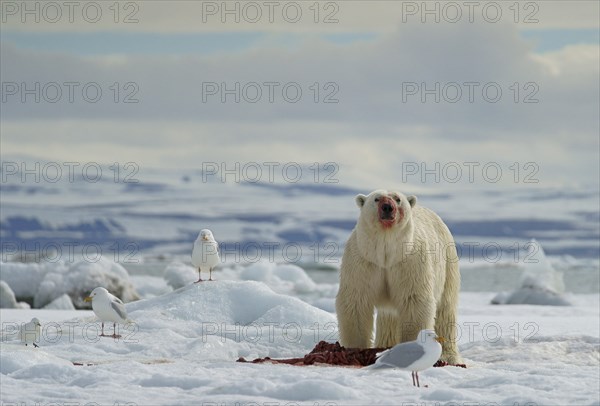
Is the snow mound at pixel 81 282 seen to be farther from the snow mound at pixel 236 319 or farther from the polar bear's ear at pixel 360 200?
the polar bear's ear at pixel 360 200

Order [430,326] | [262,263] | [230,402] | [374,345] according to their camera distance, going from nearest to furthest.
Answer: [230,402], [430,326], [374,345], [262,263]

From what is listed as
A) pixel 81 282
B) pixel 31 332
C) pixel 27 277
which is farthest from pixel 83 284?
pixel 31 332

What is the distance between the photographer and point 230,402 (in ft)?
24.7

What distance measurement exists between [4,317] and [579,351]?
8.49 metres

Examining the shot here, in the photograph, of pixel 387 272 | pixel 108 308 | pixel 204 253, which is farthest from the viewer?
pixel 204 253

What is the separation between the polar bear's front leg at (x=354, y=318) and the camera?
10.3 meters

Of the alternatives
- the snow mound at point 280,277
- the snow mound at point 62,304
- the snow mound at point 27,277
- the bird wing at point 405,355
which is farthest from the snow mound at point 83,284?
the bird wing at point 405,355

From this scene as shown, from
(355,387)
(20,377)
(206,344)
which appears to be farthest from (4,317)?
(355,387)

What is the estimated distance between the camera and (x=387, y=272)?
10.2 metres

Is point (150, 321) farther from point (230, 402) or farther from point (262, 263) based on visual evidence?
point (262, 263)

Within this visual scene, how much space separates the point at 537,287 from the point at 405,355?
66.9 feet

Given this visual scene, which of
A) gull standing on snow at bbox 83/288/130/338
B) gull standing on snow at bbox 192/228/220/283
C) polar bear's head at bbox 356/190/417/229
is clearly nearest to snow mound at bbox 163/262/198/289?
gull standing on snow at bbox 192/228/220/283

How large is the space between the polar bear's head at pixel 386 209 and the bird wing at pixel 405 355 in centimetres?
184

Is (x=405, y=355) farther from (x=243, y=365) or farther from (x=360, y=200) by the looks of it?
(x=360, y=200)
